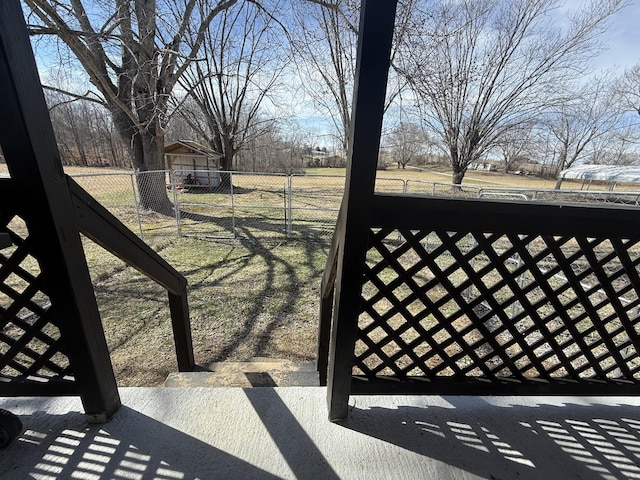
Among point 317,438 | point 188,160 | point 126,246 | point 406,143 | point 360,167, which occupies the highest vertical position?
point 406,143

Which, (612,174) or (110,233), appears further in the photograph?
(612,174)

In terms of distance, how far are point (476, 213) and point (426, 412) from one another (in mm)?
1066

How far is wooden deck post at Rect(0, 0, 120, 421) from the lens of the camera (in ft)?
2.87

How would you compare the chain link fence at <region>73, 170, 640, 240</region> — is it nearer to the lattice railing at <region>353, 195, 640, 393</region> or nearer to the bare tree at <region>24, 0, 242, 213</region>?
the bare tree at <region>24, 0, 242, 213</region>

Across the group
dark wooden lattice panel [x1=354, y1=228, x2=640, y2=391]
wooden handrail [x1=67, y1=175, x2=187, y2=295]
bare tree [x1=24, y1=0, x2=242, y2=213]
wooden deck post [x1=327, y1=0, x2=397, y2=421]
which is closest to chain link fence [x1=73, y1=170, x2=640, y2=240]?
bare tree [x1=24, y1=0, x2=242, y2=213]

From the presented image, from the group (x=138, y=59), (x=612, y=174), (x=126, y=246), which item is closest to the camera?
(x=126, y=246)

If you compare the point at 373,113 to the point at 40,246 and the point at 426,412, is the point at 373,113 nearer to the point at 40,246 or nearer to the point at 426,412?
the point at 40,246

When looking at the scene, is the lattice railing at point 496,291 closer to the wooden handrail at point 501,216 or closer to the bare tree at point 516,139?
the wooden handrail at point 501,216

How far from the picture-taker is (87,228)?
116 centimetres

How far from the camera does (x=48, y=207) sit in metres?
1.00

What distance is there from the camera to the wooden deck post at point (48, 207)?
2.87ft

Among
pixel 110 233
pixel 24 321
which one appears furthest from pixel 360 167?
pixel 24 321

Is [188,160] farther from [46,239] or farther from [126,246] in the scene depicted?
[46,239]

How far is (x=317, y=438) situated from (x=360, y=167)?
120 centimetres
